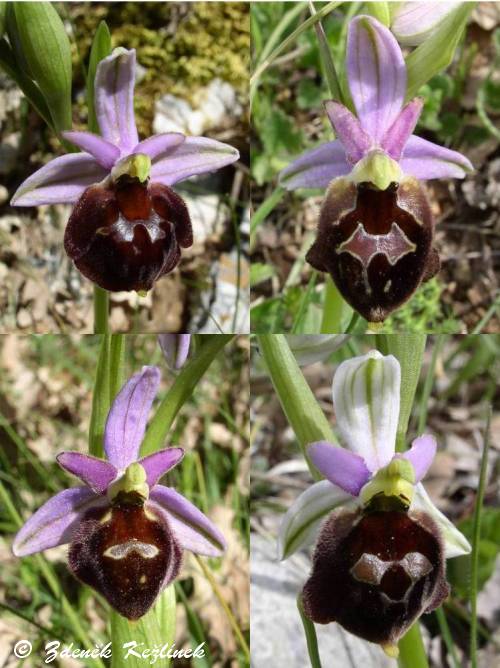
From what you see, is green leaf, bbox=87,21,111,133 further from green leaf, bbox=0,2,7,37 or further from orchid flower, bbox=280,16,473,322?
orchid flower, bbox=280,16,473,322

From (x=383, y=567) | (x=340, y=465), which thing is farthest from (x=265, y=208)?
(x=383, y=567)

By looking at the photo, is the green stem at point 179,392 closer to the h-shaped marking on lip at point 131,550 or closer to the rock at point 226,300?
the h-shaped marking on lip at point 131,550

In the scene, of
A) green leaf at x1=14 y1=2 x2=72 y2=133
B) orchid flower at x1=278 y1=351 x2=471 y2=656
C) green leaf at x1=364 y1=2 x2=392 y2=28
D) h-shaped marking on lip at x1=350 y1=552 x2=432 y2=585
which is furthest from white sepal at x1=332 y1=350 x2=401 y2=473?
green leaf at x1=14 y1=2 x2=72 y2=133

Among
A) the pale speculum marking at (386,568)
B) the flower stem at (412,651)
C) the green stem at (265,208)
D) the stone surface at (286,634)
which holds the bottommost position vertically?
the stone surface at (286,634)

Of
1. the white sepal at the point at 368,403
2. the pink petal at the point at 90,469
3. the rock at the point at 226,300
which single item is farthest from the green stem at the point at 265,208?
the pink petal at the point at 90,469

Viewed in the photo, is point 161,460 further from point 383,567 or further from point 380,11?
point 380,11

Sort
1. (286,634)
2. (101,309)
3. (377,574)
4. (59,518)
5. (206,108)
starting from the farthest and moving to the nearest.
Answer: (206,108) < (286,634) < (101,309) < (59,518) < (377,574)

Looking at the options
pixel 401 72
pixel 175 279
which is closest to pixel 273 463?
pixel 175 279
